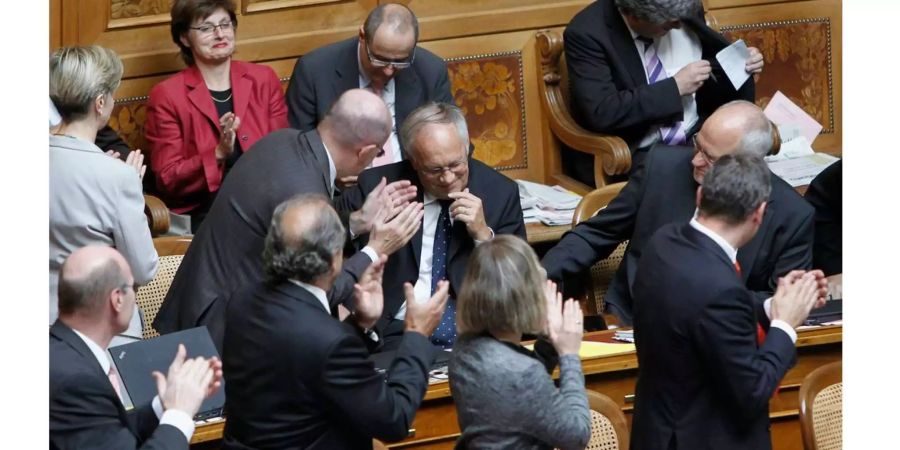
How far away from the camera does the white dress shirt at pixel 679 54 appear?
21.7 feet

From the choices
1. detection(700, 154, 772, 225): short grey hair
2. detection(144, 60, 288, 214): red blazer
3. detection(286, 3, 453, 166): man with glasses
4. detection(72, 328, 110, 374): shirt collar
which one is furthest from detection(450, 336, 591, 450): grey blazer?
detection(144, 60, 288, 214): red blazer

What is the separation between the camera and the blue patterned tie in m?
5.32

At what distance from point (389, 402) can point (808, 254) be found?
2.04m

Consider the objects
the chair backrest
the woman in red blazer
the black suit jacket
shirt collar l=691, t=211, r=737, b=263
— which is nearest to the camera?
the black suit jacket

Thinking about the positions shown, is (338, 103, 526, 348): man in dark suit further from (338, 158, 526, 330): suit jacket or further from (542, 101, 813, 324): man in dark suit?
(542, 101, 813, 324): man in dark suit

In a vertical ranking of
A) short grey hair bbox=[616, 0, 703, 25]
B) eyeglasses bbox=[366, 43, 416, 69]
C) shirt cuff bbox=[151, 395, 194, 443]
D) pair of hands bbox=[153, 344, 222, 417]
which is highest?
short grey hair bbox=[616, 0, 703, 25]

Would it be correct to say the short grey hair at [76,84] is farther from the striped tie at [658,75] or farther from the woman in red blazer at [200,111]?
the striped tie at [658,75]

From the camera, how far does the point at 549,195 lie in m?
6.68

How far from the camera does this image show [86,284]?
366 cm

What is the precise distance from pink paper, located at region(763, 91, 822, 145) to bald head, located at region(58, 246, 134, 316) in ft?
13.8

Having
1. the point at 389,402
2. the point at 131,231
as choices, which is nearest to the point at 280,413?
the point at 389,402

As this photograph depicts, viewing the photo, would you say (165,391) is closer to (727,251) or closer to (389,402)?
(389,402)

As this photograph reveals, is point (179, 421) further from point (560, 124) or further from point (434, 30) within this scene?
point (434, 30)

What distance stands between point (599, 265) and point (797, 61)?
2175mm
